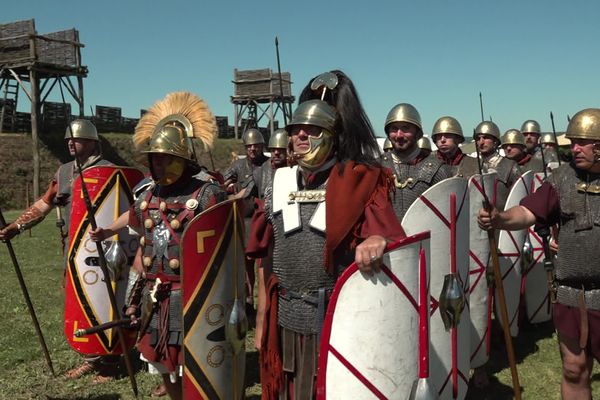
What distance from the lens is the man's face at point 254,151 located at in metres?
7.81

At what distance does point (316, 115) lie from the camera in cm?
260

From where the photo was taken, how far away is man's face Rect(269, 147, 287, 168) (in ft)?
22.7

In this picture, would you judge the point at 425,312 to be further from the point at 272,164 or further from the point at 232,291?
the point at 272,164

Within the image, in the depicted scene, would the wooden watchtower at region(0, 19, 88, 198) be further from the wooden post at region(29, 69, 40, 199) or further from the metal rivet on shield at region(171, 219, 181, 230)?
the metal rivet on shield at region(171, 219, 181, 230)

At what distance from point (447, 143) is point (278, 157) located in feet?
6.50

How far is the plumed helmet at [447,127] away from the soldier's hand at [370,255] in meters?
4.22

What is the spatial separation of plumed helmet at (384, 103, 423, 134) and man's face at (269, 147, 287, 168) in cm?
231

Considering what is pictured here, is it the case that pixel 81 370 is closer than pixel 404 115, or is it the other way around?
pixel 404 115

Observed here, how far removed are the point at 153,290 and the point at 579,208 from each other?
2416 mm

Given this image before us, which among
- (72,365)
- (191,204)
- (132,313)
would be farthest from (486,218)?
(72,365)

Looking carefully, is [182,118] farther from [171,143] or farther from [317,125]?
[317,125]

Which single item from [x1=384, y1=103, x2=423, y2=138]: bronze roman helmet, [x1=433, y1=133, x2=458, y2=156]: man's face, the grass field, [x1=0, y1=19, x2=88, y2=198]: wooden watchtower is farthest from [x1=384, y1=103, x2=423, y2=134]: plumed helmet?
[x1=0, y1=19, x2=88, y2=198]: wooden watchtower

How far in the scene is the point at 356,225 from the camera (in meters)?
2.54

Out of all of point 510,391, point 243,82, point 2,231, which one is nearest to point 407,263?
point 510,391
